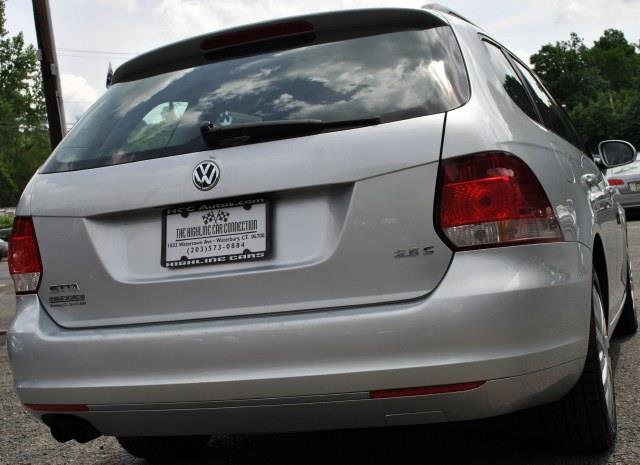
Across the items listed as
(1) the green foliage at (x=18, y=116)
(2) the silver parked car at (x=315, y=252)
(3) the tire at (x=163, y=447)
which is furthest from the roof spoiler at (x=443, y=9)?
(1) the green foliage at (x=18, y=116)

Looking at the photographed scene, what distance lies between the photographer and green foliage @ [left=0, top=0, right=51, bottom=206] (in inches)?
2296

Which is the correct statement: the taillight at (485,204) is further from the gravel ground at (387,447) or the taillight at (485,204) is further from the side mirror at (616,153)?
the side mirror at (616,153)

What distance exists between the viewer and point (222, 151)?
2.89m

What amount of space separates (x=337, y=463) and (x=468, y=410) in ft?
3.22

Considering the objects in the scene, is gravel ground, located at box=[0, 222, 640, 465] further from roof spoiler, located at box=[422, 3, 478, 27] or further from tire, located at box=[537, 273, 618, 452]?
roof spoiler, located at box=[422, 3, 478, 27]

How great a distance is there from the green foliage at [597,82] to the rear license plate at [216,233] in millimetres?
60543

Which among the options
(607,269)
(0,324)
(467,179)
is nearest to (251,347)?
(467,179)

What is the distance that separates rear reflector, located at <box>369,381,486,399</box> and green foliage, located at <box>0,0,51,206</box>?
172 ft

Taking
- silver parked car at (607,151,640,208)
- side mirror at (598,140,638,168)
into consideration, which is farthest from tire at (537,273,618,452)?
silver parked car at (607,151,640,208)

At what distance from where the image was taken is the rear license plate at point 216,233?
2.82m

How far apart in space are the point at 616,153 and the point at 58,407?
3614 mm

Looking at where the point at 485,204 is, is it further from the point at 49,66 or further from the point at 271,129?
the point at 49,66

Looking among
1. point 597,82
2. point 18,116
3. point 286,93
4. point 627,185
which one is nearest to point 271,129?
point 286,93

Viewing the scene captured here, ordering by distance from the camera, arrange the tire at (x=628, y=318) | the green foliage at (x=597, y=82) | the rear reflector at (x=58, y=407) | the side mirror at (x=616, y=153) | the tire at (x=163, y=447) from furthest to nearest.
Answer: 1. the green foliage at (x=597, y=82)
2. the tire at (x=628, y=318)
3. the side mirror at (x=616, y=153)
4. the tire at (x=163, y=447)
5. the rear reflector at (x=58, y=407)
